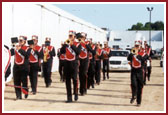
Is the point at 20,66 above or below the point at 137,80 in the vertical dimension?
above

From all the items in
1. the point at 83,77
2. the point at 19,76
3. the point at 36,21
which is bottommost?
the point at 83,77

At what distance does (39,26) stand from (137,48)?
11831 millimetres

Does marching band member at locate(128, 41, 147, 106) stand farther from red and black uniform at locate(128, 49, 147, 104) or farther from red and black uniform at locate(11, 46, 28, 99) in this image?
red and black uniform at locate(11, 46, 28, 99)

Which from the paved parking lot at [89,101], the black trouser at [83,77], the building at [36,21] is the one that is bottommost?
the paved parking lot at [89,101]

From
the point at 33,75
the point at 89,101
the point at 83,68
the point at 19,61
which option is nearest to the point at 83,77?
the point at 83,68

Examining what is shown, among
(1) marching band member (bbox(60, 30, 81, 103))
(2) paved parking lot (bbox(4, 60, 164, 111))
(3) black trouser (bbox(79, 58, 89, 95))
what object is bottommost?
(2) paved parking lot (bbox(4, 60, 164, 111))

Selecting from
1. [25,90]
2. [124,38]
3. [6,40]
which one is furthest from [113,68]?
[124,38]

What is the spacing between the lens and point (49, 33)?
1014 inches

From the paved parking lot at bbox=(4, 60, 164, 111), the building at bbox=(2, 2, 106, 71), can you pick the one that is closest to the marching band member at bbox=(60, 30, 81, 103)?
the paved parking lot at bbox=(4, 60, 164, 111)

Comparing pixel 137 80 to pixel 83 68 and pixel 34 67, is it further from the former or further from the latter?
pixel 34 67

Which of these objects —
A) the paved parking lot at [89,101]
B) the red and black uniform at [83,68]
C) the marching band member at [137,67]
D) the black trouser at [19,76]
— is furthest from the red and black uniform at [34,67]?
the marching band member at [137,67]

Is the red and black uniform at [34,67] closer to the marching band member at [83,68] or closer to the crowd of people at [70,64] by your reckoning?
the crowd of people at [70,64]

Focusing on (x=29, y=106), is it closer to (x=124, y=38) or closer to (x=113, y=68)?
(x=113, y=68)

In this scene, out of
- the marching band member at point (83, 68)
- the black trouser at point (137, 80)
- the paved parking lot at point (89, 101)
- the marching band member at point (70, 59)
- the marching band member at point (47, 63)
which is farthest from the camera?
the marching band member at point (47, 63)
